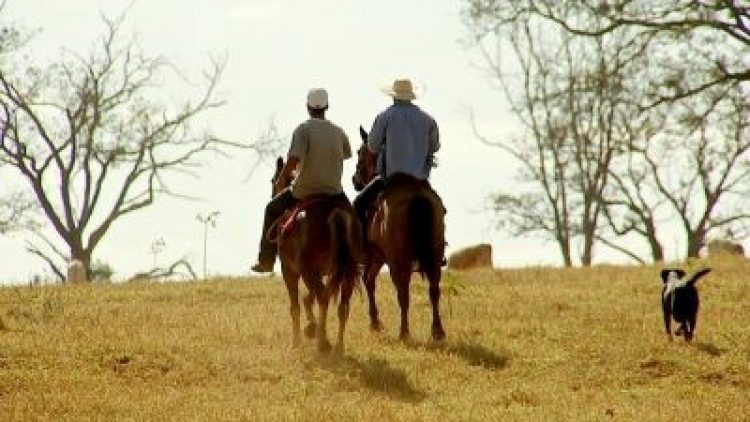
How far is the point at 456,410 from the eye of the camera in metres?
10.9

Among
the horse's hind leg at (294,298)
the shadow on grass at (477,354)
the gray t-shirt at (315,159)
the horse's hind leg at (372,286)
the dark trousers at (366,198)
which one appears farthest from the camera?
the horse's hind leg at (372,286)

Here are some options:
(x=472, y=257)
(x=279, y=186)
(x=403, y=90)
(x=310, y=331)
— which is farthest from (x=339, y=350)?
(x=472, y=257)

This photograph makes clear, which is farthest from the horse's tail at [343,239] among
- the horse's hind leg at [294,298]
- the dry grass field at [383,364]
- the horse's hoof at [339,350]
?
the dry grass field at [383,364]

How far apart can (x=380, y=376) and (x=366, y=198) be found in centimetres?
386

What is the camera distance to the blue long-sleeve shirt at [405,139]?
1499 cm

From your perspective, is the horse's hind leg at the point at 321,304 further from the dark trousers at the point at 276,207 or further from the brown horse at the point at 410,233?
the brown horse at the point at 410,233

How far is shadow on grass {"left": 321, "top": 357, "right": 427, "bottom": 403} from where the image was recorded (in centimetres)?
1177

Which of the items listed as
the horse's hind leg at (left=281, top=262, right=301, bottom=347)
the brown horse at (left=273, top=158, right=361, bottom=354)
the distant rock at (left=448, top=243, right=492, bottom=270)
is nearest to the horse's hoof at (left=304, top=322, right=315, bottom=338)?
the horse's hind leg at (left=281, top=262, right=301, bottom=347)

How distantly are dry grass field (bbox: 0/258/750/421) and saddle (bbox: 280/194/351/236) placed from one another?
Result: 1.33 meters

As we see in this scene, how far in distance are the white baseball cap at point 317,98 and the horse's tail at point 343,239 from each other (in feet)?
3.94

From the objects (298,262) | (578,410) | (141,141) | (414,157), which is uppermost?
(141,141)

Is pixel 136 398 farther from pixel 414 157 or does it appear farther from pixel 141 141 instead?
pixel 141 141

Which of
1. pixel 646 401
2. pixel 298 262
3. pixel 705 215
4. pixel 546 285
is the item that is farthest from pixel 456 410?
pixel 705 215

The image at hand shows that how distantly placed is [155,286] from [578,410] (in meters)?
13.4
